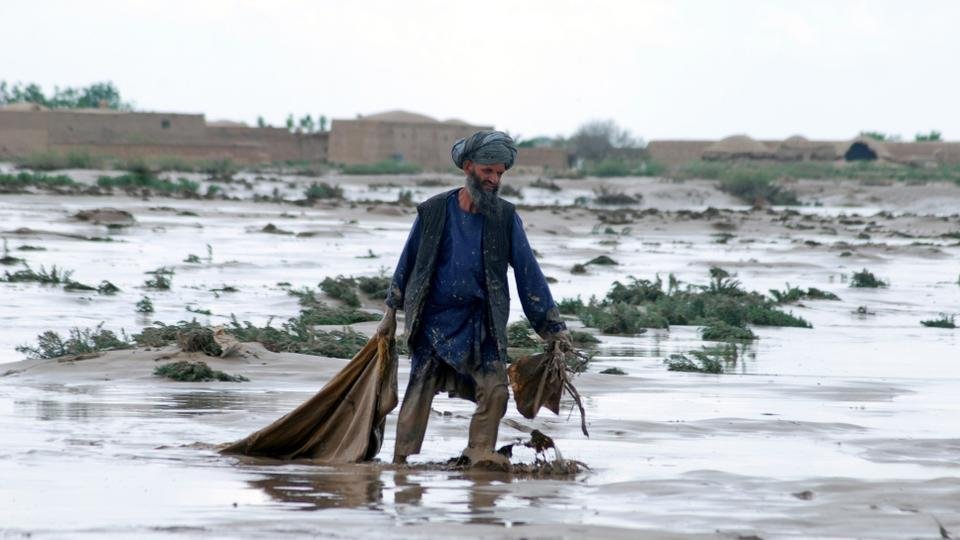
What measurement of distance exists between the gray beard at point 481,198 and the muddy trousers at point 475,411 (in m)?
0.72

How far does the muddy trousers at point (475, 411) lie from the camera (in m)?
7.65

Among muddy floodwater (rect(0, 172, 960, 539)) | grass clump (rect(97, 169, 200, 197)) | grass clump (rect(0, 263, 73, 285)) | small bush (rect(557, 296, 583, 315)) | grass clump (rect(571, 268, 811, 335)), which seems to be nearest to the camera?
muddy floodwater (rect(0, 172, 960, 539))

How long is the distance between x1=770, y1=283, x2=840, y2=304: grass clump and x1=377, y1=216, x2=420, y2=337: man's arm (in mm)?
11706

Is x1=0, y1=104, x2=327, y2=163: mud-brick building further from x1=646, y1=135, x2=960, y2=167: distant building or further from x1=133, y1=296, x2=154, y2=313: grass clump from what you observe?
x1=133, y1=296, x2=154, y2=313: grass clump

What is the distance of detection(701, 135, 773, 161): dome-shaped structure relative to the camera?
83.6 metres

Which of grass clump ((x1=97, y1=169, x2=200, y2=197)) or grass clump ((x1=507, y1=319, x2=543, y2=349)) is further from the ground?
grass clump ((x1=97, y1=169, x2=200, y2=197))

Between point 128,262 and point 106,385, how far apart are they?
11764 millimetres

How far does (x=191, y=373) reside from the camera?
10859 millimetres

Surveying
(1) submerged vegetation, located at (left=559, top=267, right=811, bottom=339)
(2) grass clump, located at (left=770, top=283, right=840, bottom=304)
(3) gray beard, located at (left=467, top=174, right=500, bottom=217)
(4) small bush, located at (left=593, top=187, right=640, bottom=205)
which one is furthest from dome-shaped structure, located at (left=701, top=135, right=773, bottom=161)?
(3) gray beard, located at (left=467, top=174, right=500, bottom=217)

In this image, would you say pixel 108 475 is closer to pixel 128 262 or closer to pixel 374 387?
pixel 374 387

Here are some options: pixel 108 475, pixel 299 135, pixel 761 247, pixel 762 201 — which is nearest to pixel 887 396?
pixel 108 475

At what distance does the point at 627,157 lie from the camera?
319ft

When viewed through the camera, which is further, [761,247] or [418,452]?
[761,247]

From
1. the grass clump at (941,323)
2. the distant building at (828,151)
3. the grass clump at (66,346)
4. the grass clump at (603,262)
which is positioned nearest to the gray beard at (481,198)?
the grass clump at (66,346)
